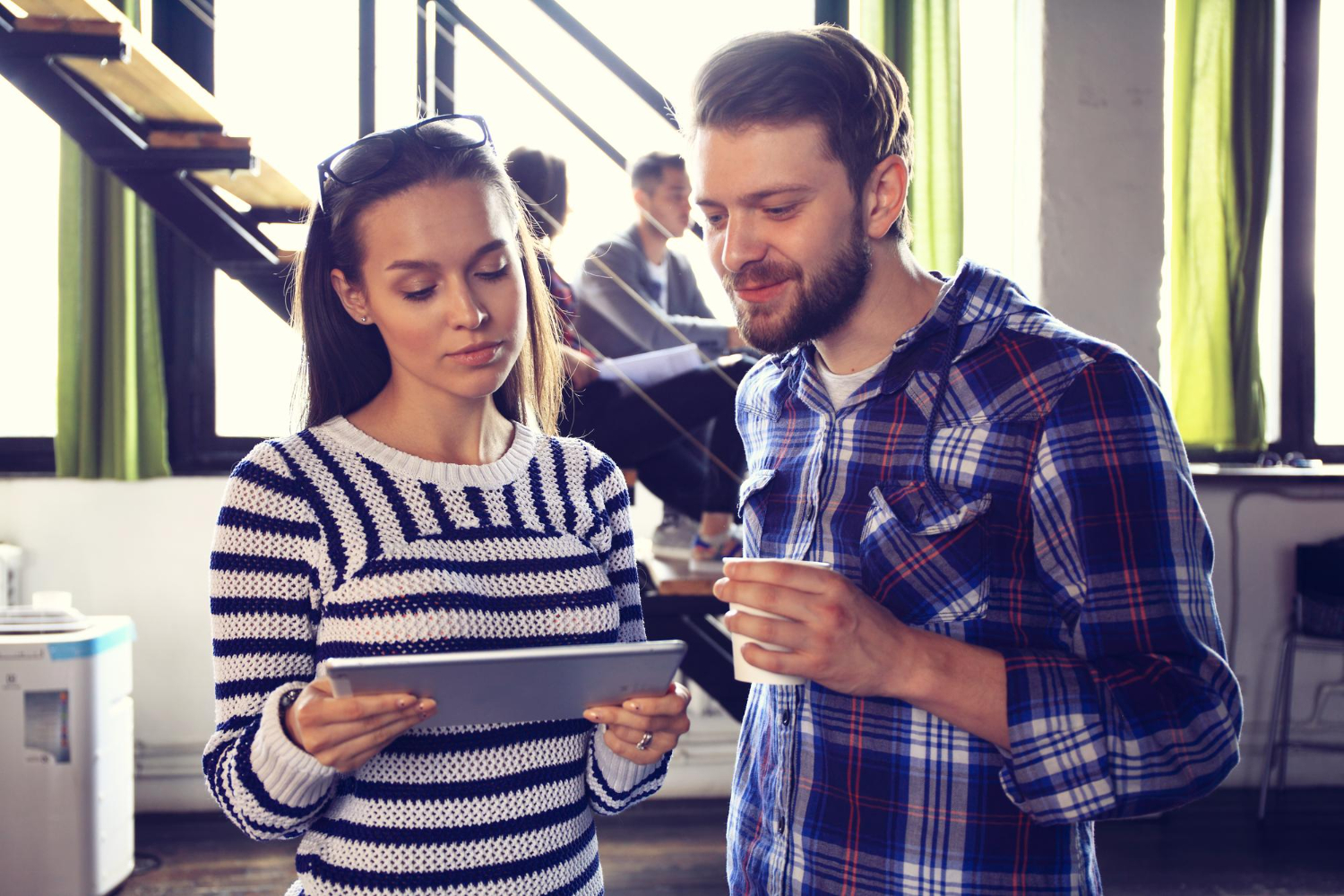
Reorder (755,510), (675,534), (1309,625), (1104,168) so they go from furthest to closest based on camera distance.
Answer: (1309,625), (1104,168), (675,534), (755,510)

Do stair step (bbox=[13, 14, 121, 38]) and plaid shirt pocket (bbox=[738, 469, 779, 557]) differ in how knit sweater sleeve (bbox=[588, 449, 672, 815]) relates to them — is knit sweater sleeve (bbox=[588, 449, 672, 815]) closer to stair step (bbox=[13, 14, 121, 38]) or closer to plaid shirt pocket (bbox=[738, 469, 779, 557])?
plaid shirt pocket (bbox=[738, 469, 779, 557])

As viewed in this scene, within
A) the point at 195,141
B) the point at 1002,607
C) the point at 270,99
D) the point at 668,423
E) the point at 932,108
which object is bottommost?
the point at 1002,607

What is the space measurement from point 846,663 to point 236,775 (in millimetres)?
567

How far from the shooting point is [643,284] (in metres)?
2.87

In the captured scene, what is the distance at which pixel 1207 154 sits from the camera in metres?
3.59

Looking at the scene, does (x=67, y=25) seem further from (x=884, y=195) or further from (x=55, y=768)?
(x=884, y=195)

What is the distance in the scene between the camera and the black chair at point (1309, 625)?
3.39 metres

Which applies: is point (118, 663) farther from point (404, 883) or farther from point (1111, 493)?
point (1111, 493)

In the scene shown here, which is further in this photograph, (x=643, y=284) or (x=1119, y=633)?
(x=643, y=284)

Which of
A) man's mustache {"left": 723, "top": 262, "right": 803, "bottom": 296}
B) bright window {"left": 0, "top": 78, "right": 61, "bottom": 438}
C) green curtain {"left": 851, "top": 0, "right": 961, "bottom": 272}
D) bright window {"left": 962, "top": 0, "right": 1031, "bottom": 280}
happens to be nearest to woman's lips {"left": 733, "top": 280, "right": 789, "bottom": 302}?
man's mustache {"left": 723, "top": 262, "right": 803, "bottom": 296}

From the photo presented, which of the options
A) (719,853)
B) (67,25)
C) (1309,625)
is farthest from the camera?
(1309,625)

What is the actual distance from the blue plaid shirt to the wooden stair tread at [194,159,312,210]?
210 centimetres

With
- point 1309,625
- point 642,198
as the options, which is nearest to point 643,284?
point 642,198

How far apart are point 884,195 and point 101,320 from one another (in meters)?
3.11
